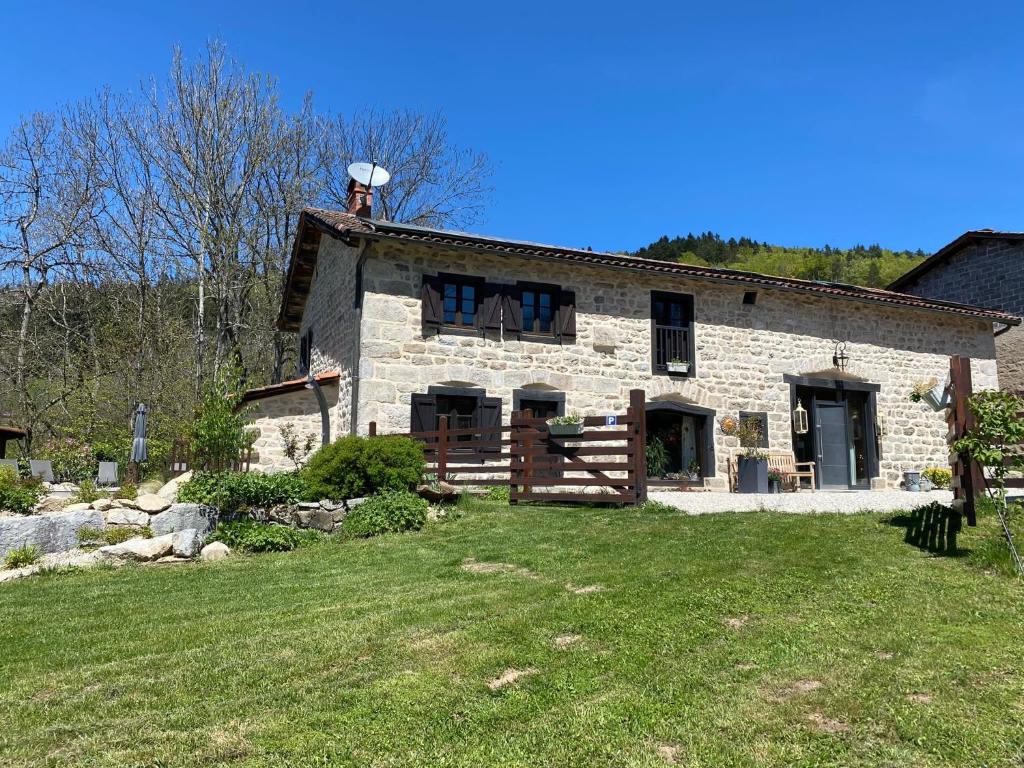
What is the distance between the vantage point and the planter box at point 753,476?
14.0 m

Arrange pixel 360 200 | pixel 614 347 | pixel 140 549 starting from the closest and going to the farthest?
pixel 140 549 < pixel 614 347 < pixel 360 200

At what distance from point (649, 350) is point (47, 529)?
10818mm

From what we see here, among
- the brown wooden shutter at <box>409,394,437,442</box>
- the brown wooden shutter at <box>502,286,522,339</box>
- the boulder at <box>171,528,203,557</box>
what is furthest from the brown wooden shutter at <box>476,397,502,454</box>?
the boulder at <box>171,528,203,557</box>

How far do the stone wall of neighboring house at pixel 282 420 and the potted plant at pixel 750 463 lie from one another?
8247 mm

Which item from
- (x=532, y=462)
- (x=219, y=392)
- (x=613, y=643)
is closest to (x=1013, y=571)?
(x=613, y=643)

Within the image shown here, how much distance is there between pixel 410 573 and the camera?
670 cm

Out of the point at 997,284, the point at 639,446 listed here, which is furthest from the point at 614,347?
the point at 997,284

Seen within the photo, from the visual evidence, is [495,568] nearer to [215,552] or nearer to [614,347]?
[215,552]

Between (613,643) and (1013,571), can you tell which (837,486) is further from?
(613,643)

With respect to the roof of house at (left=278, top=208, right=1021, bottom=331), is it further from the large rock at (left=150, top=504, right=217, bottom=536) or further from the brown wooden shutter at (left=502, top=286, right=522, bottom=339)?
the large rock at (left=150, top=504, right=217, bottom=536)

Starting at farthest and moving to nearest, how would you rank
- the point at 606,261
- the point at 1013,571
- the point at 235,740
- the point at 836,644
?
the point at 606,261
the point at 1013,571
the point at 836,644
the point at 235,740

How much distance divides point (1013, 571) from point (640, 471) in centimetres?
525

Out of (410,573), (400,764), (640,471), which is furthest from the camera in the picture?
(640,471)

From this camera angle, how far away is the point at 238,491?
991cm
